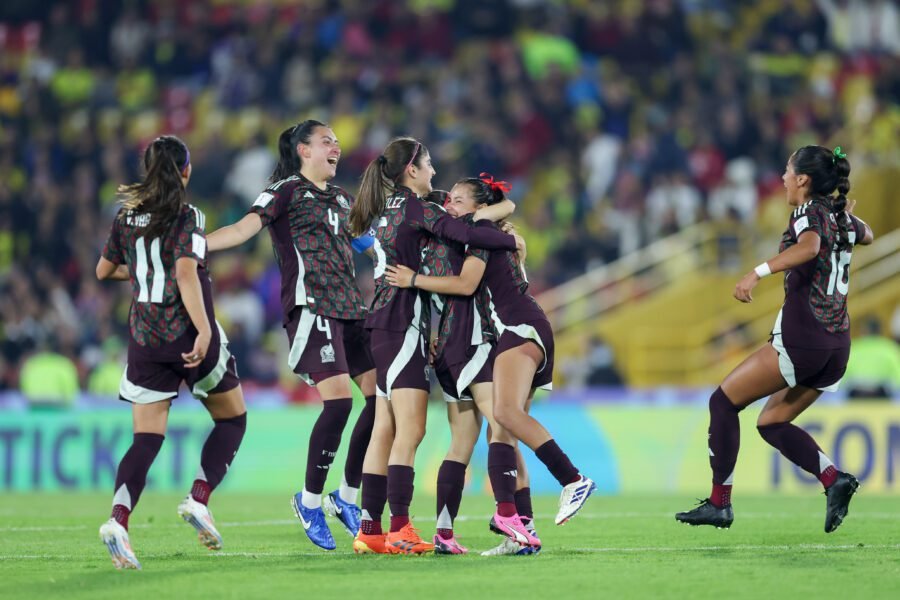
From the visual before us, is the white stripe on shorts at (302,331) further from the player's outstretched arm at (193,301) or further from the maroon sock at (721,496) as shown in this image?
the maroon sock at (721,496)

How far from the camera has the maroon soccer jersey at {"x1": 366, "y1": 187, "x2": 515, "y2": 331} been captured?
759 centimetres

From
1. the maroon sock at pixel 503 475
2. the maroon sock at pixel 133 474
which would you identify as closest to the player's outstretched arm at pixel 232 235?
the maroon sock at pixel 133 474

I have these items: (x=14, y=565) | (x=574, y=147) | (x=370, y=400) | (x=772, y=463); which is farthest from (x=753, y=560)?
(x=574, y=147)

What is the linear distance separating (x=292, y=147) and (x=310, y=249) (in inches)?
24.4

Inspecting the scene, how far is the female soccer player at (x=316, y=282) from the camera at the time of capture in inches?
311

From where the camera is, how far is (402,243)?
25.2 feet

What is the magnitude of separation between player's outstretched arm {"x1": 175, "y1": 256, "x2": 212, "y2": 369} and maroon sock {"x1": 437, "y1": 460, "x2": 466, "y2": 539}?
1460mm

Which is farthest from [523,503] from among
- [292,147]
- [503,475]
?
[292,147]

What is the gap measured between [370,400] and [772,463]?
6431 mm

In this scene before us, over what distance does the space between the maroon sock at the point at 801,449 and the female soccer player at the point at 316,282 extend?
91.1 inches

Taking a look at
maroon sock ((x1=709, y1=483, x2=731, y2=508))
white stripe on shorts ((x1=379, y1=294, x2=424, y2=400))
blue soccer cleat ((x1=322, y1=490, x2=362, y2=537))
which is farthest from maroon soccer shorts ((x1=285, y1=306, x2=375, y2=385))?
maroon sock ((x1=709, y1=483, x2=731, y2=508))

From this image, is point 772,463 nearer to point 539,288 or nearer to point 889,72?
point 539,288

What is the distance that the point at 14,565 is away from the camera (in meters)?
7.17

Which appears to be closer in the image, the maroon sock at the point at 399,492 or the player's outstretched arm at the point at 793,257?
the maroon sock at the point at 399,492
